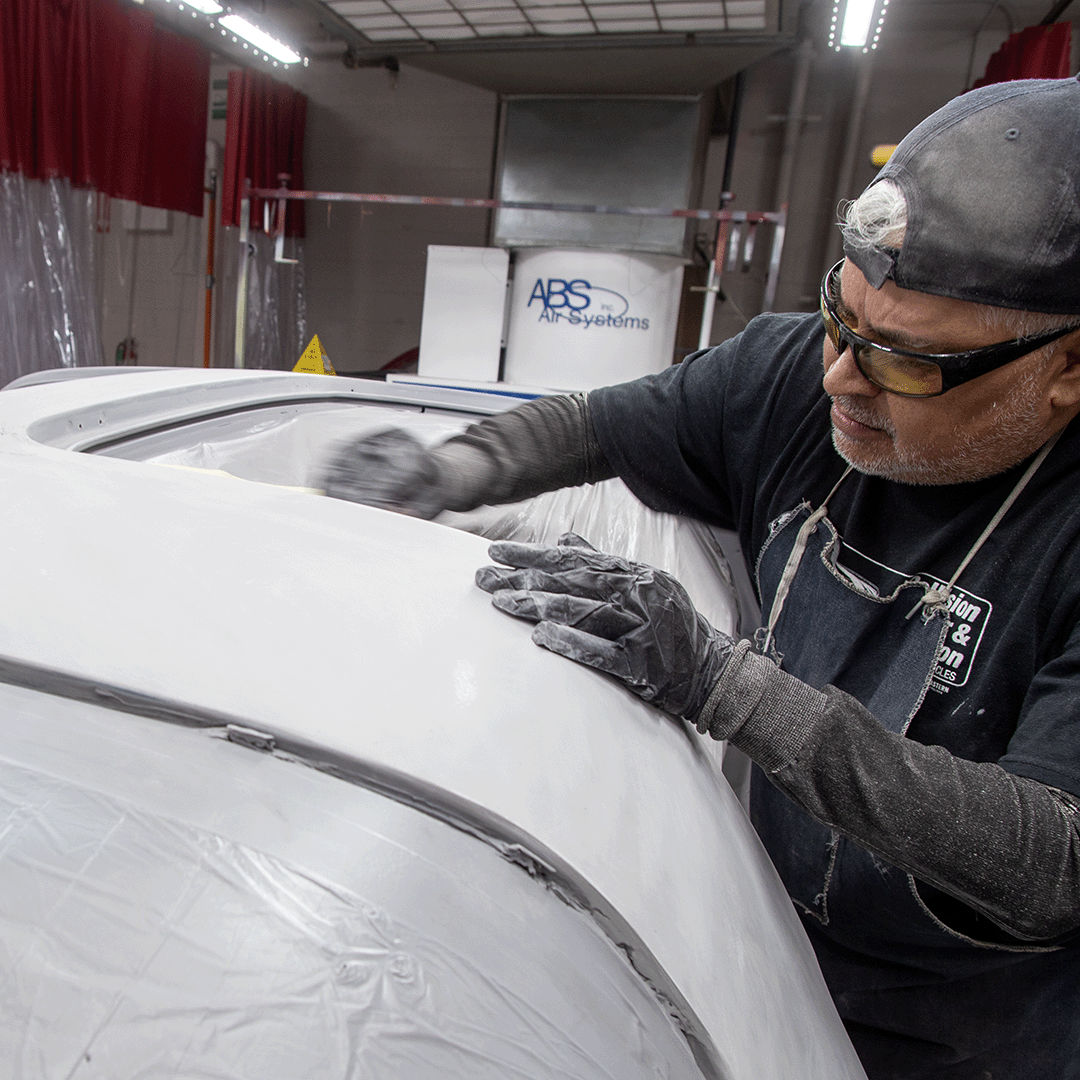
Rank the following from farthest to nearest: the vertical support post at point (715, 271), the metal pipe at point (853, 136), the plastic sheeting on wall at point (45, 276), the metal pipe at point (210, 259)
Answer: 1. the metal pipe at point (210, 259)
2. the metal pipe at point (853, 136)
3. the plastic sheeting on wall at point (45, 276)
4. the vertical support post at point (715, 271)

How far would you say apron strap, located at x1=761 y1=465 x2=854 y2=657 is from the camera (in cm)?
100

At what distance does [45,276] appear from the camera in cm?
359

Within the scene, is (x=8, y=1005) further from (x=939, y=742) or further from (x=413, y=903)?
(x=939, y=742)

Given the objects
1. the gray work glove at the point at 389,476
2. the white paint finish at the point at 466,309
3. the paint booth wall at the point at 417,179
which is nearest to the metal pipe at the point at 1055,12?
the paint booth wall at the point at 417,179

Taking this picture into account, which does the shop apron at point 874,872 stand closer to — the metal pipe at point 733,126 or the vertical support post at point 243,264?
the vertical support post at point 243,264

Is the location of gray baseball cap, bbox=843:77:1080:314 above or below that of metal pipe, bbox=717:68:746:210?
below

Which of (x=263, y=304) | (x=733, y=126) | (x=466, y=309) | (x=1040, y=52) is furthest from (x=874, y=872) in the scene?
(x=733, y=126)

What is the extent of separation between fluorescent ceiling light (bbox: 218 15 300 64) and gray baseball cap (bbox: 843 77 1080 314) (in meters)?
3.65

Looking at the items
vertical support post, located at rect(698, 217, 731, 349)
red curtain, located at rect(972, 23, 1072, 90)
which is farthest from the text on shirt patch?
red curtain, located at rect(972, 23, 1072, 90)

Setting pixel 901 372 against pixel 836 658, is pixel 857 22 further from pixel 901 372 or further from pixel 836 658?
pixel 836 658

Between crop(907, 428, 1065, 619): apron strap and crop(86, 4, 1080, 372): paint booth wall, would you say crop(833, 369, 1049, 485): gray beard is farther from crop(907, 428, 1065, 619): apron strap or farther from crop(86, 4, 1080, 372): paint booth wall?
crop(86, 4, 1080, 372): paint booth wall

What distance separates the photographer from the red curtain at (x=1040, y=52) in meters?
3.36

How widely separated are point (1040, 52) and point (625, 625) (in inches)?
166

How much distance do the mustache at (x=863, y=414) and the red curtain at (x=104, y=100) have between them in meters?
4.02
